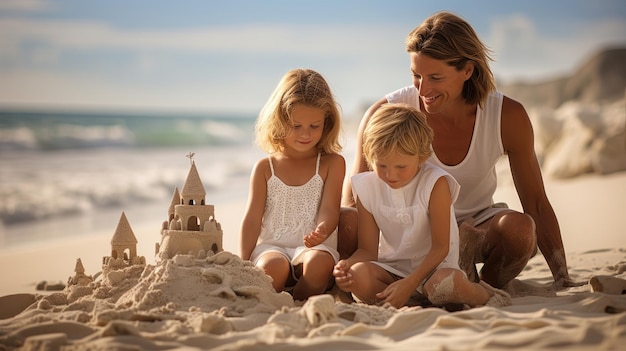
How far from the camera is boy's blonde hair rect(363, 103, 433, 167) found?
4.10m

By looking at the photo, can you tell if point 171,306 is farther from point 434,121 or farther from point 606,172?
point 606,172

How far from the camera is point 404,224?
14.2 feet

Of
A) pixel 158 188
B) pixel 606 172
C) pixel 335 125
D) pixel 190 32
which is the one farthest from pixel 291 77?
pixel 190 32

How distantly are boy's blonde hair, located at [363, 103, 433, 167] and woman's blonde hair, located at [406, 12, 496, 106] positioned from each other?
491 mm

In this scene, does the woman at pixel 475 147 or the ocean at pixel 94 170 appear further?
the ocean at pixel 94 170

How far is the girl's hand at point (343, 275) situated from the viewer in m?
4.18

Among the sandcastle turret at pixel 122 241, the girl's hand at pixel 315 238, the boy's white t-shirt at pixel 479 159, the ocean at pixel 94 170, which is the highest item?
the ocean at pixel 94 170

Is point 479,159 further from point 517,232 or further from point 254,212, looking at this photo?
point 254,212

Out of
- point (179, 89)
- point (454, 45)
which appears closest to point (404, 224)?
point (454, 45)

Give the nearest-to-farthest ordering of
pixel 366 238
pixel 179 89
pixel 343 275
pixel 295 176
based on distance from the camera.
→ pixel 343 275
pixel 366 238
pixel 295 176
pixel 179 89

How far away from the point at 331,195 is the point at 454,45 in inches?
44.0

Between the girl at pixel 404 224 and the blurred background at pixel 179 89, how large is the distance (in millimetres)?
4217

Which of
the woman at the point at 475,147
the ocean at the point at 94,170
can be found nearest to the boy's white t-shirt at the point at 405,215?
the woman at the point at 475,147

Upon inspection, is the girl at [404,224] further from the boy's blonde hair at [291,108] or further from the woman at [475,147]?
the boy's blonde hair at [291,108]
